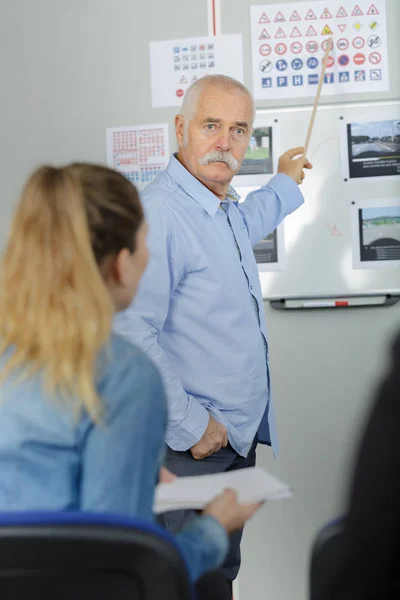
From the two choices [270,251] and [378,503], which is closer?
[378,503]

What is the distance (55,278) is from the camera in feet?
3.42

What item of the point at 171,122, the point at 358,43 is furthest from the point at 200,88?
the point at 358,43

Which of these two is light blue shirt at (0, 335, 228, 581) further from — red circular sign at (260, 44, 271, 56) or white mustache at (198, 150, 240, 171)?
red circular sign at (260, 44, 271, 56)

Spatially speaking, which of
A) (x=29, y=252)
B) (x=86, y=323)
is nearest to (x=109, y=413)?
(x=86, y=323)

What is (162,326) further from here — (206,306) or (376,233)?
(376,233)

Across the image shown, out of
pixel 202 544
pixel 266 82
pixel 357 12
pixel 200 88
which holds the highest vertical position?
pixel 357 12

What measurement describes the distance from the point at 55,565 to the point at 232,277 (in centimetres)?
125

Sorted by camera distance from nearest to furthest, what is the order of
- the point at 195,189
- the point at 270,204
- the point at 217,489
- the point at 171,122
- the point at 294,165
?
the point at 217,489 → the point at 195,189 → the point at 270,204 → the point at 294,165 → the point at 171,122

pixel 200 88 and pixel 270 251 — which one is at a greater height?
pixel 200 88

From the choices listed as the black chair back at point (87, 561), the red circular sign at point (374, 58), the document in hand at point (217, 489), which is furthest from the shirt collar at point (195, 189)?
the black chair back at point (87, 561)

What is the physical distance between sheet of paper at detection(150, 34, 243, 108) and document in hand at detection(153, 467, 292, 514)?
Result: 174 centimetres

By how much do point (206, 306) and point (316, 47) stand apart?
1.14 m

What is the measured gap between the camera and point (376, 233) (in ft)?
8.48

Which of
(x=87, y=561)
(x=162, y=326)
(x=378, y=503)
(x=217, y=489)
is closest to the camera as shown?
(x=378, y=503)
